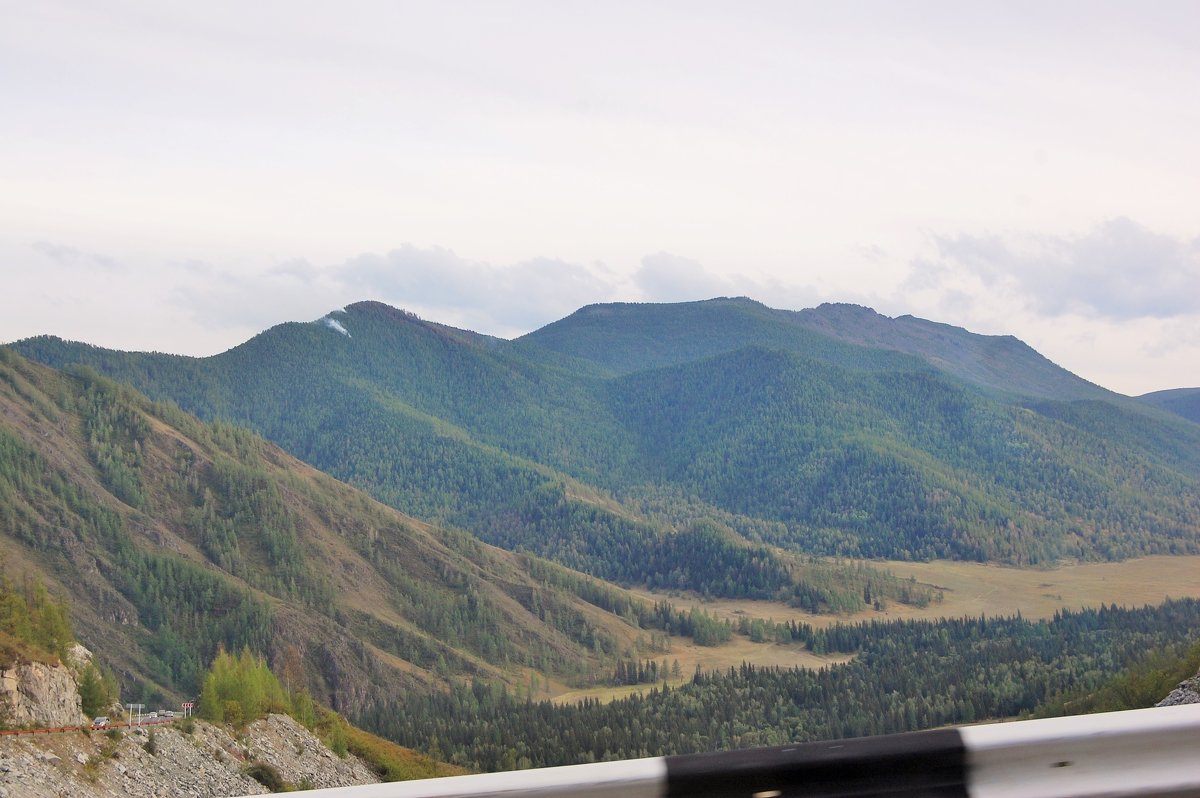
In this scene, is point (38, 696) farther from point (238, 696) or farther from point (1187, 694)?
point (1187, 694)

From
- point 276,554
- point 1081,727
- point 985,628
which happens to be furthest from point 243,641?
point 1081,727

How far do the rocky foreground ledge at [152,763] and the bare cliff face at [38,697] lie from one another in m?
1.76

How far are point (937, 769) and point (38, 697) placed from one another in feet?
78.7

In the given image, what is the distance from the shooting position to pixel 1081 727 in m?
4.73

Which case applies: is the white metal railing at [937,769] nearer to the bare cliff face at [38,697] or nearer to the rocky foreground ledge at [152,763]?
the rocky foreground ledge at [152,763]

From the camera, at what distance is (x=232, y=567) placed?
160 meters

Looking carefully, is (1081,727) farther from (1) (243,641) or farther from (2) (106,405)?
(2) (106,405)

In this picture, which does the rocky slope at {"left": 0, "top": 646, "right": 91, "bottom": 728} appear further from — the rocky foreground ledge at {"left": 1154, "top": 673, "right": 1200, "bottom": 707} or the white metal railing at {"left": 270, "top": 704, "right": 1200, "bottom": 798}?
the rocky foreground ledge at {"left": 1154, "top": 673, "right": 1200, "bottom": 707}

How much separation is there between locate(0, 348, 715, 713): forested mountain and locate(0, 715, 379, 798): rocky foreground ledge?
3794 inches

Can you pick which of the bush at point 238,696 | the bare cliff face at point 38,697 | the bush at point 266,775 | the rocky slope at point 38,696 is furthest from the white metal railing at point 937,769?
the bush at point 238,696

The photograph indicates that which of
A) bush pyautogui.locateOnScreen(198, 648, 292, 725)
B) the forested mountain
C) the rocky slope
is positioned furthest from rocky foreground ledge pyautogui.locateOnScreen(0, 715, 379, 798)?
the forested mountain

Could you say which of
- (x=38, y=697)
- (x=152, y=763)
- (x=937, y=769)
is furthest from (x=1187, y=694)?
(x=38, y=697)

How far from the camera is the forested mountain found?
13362 centimetres

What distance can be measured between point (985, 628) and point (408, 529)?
98.7 meters
